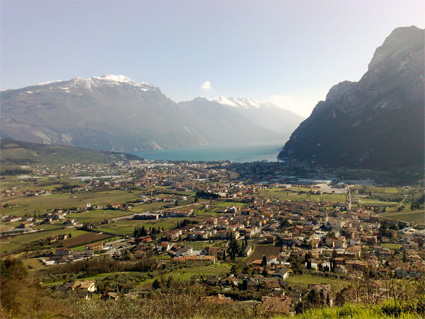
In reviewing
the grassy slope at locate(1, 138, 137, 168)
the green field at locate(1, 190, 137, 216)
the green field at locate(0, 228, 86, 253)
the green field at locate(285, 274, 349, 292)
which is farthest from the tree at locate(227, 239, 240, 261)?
the grassy slope at locate(1, 138, 137, 168)

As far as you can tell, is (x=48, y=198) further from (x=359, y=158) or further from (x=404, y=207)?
(x=359, y=158)

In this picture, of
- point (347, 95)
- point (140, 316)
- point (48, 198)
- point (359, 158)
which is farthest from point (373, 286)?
point (347, 95)

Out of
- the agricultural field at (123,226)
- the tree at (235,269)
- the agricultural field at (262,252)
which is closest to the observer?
the tree at (235,269)

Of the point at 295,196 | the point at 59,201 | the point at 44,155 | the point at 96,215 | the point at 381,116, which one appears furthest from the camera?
the point at 44,155

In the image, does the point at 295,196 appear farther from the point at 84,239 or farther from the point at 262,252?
the point at 84,239

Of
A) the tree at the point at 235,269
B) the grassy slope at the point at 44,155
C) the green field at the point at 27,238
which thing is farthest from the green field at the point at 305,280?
the grassy slope at the point at 44,155

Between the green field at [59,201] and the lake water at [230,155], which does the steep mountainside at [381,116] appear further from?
the green field at [59,201]

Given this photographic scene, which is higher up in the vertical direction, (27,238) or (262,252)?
(262,252)

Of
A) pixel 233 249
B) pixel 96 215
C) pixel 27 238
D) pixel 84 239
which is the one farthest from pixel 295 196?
pixel 27 238
